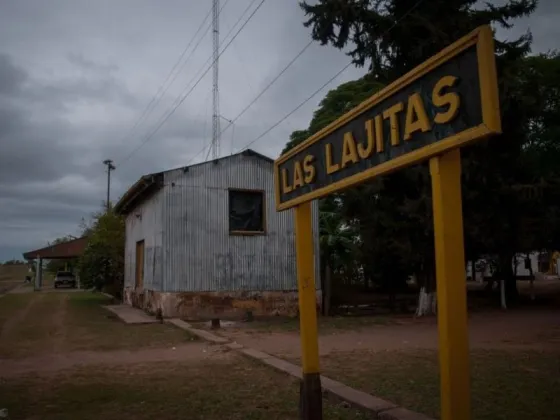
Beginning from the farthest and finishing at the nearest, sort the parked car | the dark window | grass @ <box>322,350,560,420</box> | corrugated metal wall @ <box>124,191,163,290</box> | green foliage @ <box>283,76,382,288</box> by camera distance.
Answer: the parked car < green foliage @ <box>283,76,382,288</box> < the dark window < corrugated metal wall @ <box>124,191,163,290</box> < grass @ <box>322,350,560,420</box>

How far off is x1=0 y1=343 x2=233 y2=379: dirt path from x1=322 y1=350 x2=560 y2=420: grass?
2.42 m

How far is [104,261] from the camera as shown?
25.5 meters

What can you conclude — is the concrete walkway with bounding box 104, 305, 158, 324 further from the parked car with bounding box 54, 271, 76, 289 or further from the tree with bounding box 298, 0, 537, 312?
the parked car with bounding box 54, 271, 76, 289

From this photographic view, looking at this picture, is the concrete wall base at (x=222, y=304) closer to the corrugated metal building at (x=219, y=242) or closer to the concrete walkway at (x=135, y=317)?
the corrugated metal building at (x=219, y=242)

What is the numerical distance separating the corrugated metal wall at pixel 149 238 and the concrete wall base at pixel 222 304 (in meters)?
0.68

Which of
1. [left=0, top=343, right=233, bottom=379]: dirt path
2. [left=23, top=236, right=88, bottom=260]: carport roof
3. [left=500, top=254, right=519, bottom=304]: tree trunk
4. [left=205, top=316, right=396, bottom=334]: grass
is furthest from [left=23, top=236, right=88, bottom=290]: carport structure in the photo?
[left=0, top=343, right=233, bottom=379]: dirt path

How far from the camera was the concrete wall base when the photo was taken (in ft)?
53.2

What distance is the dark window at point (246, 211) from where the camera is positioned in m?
17.4

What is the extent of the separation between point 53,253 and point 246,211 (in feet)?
103

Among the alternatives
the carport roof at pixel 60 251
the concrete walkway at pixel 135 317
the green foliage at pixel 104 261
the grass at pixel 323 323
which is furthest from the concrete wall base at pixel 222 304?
the carport roof at pixel 60 251

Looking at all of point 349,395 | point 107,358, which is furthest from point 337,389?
point 107,358

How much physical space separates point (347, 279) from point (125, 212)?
11.3m

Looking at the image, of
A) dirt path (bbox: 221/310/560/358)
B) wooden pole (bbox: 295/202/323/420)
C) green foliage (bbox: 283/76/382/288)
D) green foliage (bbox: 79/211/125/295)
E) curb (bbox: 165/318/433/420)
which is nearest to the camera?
wooden pole (bbox: 295/202/323/420)

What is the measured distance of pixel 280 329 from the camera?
45.9 ft
